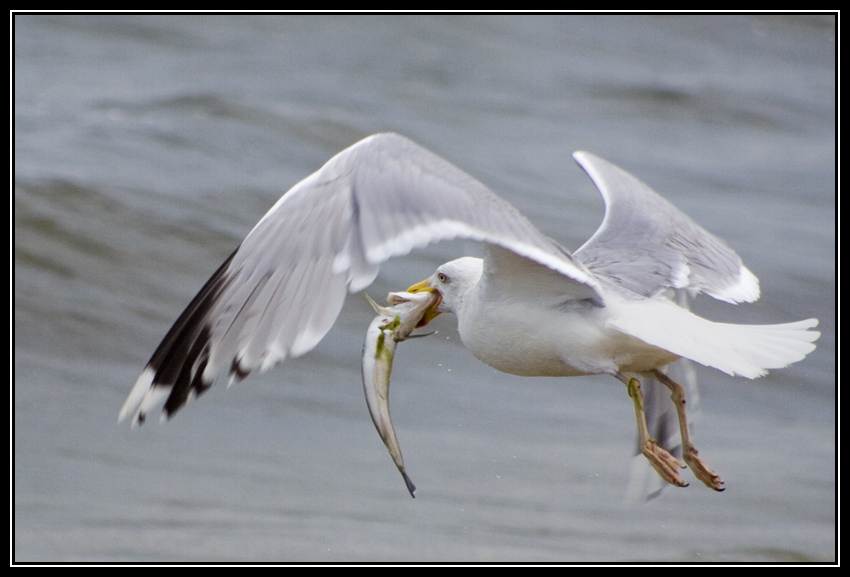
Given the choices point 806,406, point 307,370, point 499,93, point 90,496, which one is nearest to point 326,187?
point 90,496

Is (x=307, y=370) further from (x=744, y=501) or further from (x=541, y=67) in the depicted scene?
(x=541, y=67)

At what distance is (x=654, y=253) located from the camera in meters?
3.56

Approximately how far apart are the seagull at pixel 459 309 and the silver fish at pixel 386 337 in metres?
0.20

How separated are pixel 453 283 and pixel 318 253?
2.71ft

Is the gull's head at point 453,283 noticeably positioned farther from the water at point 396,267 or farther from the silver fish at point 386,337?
the water at point 396,267

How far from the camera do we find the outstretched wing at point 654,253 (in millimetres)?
3354

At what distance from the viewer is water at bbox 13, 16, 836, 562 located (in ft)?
14.1

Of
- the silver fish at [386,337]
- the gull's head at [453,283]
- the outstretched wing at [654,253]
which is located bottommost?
the silver fish at [386,337]

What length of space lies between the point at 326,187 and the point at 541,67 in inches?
301

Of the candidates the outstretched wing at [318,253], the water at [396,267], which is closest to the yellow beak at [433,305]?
the outstretched wing at [318,253]

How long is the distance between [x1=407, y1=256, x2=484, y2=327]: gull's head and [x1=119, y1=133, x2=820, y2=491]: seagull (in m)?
0.02

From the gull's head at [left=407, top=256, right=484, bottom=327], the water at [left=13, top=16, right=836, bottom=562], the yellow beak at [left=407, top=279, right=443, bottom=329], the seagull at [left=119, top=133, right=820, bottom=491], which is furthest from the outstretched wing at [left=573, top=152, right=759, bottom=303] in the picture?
the water at [left=13, top=16, right=836, bottom=562]

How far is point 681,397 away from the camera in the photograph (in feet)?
11.1

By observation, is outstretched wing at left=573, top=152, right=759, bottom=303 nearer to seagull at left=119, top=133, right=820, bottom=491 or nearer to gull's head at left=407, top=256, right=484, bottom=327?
seagull at left=119, top=133, right=820, bottom=491
